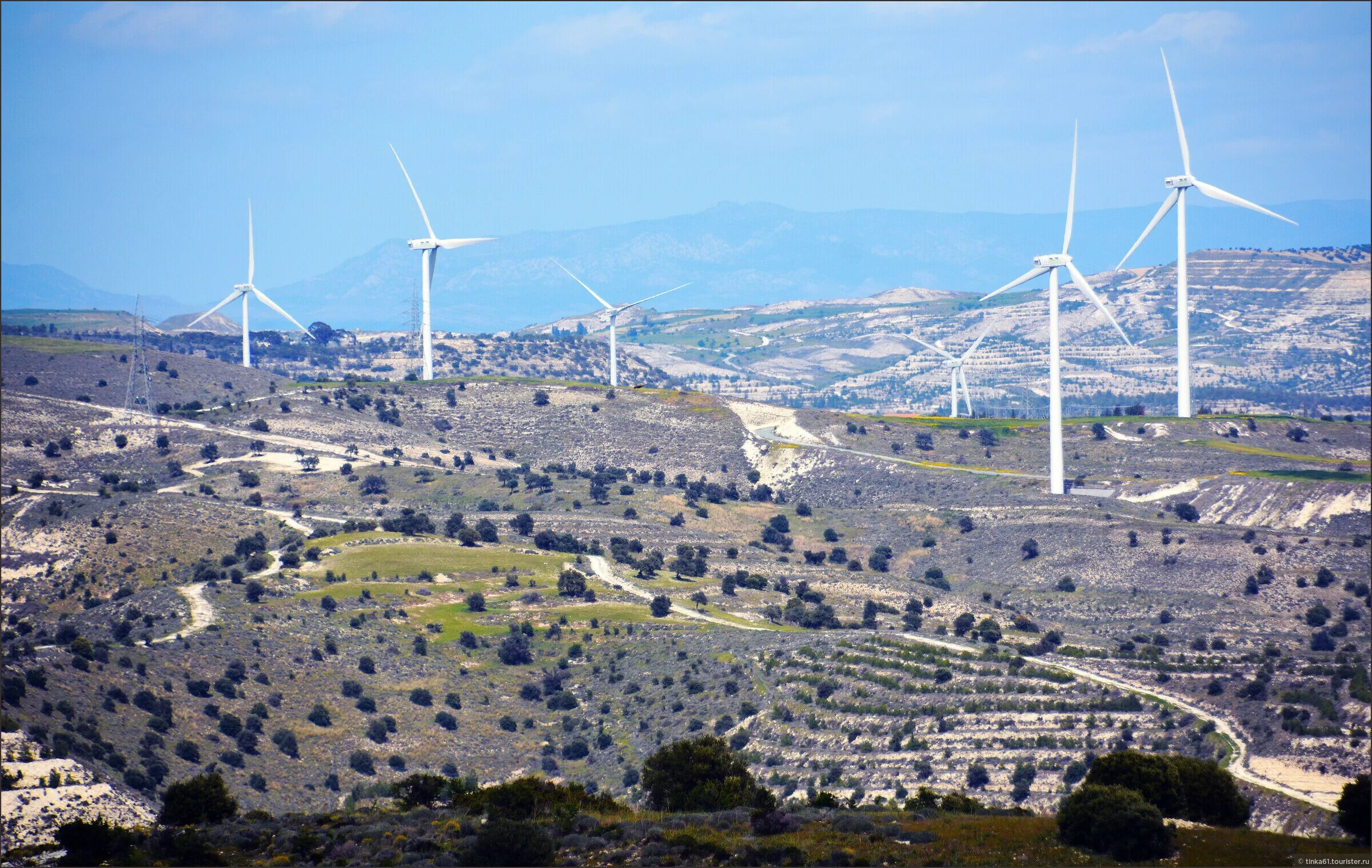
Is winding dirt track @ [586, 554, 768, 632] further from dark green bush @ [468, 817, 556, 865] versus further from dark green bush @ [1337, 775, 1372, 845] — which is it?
dark green bush @ [468, 817, 556, 865]

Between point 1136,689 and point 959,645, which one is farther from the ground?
point 959,645

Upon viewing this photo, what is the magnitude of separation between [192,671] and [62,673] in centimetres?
861

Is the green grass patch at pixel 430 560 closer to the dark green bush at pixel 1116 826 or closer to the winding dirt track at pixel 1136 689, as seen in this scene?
the winding dirt track at pixel 1136 689

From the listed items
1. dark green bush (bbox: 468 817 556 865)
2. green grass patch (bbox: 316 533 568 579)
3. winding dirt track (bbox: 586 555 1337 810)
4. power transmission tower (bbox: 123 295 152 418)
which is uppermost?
power transmission tower (bbox: 123 295 152 418)

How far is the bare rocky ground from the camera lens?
2648 inches

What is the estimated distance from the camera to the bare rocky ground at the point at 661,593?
67.2 meters

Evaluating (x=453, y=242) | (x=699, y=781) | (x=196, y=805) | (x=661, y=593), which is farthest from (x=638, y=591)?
(x=453, y=242)

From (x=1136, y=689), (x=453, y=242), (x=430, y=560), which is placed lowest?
(x=1136, y=689)

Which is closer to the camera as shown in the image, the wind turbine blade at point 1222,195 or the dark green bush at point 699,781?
the dark green bush at point 699,781

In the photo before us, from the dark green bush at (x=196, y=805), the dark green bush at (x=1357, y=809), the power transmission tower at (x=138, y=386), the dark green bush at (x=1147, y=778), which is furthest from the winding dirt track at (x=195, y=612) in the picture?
the power transmission tower at (x=138, y=386)

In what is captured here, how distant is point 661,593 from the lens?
344 feet

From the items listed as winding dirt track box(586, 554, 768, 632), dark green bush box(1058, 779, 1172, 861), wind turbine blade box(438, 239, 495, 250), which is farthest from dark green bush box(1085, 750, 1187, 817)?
wind turbine blade box(438, 239, 495, 250)

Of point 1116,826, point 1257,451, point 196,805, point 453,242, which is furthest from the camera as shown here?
point 453,242

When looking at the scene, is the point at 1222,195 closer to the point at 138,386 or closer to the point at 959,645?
the point at 959,645
